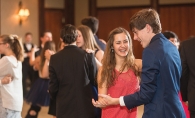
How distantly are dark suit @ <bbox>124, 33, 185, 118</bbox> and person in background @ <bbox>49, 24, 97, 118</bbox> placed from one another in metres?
1.46

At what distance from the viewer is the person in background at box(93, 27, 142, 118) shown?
3.73 meters

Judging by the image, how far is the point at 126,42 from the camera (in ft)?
12.6

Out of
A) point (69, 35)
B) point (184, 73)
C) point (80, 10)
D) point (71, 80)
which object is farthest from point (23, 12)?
point (184, 73)

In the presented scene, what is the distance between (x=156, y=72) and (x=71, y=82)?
1.61 metres

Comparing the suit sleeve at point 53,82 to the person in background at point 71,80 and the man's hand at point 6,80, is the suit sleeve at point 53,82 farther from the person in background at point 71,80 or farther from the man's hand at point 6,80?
the man's hand at point 6,80

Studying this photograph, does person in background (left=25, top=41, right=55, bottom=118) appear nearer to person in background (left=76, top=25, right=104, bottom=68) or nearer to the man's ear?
person in background (left=76, top=25, right=104, bottom=68)

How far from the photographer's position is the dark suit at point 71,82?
14.1ft

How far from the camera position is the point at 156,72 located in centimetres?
281

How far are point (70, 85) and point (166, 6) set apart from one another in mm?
8007

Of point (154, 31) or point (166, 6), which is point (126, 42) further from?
point (166, 6)

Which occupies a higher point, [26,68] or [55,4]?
[55,4]

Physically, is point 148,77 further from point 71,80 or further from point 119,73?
point 71,80

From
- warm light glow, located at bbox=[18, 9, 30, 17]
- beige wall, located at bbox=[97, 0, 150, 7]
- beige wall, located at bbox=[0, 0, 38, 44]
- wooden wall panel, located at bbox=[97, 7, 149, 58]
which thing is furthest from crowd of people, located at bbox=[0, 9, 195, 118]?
wooden wall panel, located at bbox=[97, 7, 149, 58]

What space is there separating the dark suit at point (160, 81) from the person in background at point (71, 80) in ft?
4.77
